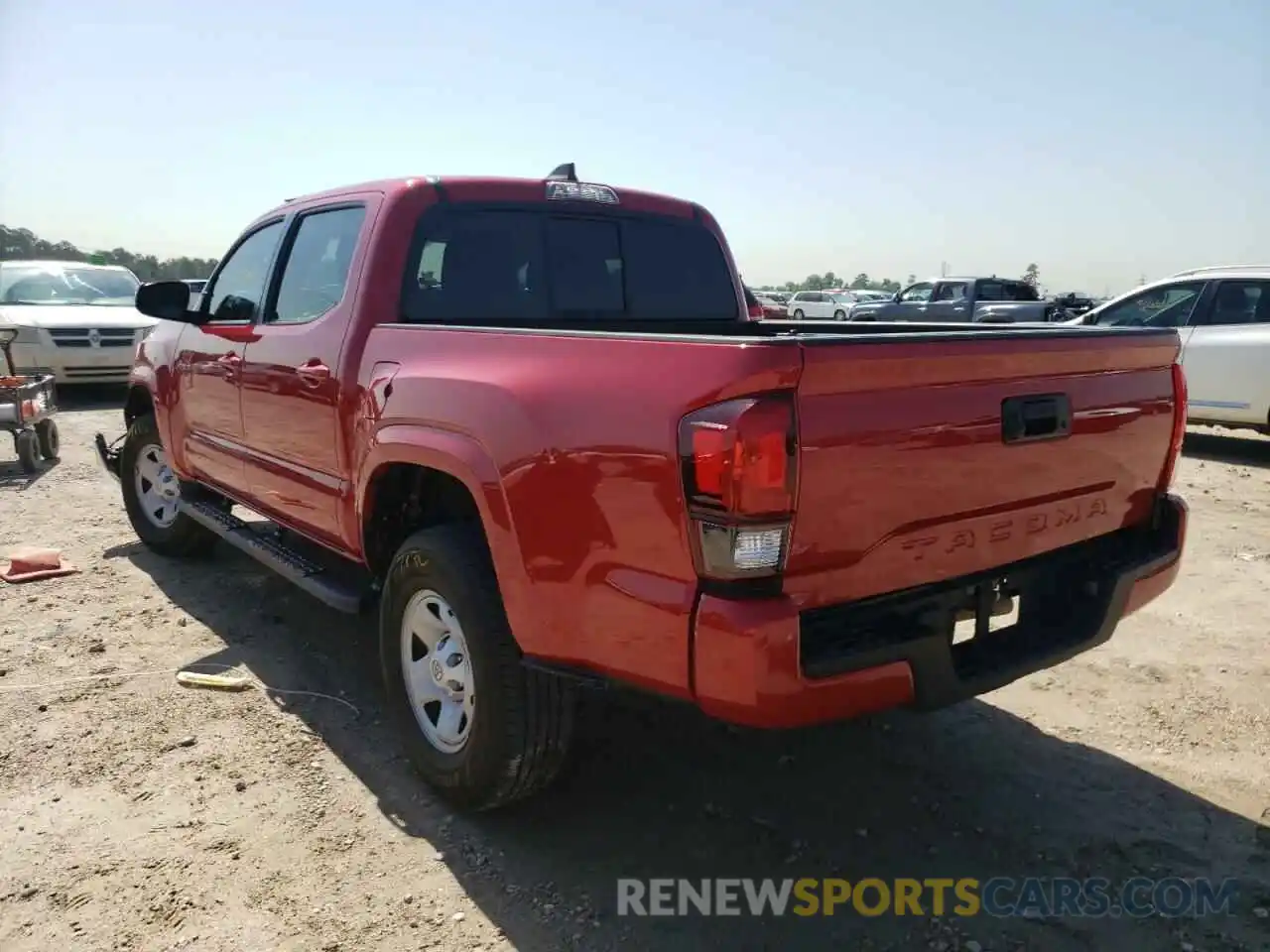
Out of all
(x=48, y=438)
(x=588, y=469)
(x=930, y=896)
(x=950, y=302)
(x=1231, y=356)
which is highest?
(x=588, y=469)

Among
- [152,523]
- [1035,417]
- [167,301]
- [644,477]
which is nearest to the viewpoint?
[644,477]

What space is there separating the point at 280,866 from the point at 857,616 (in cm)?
182

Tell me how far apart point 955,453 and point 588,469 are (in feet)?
2.99

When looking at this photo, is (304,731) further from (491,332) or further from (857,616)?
(857,616)

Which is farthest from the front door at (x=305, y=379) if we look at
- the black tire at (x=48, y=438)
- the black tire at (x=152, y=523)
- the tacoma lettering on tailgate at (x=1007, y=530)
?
the black tire at (x=48, y=438)

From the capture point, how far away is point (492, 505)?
258cm

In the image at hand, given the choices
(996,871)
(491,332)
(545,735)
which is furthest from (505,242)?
(996,871)

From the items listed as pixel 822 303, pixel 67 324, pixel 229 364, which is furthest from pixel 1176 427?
pixel 822 303

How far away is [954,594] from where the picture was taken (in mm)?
2465

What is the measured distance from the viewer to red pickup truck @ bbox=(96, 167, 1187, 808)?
82.6 inches

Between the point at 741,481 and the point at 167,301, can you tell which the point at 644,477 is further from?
the point at 167,301

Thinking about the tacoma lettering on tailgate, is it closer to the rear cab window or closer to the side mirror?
the rear cab window

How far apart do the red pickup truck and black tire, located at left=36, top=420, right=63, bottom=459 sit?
563 cm

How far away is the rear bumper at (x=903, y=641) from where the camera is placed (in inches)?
81.4
